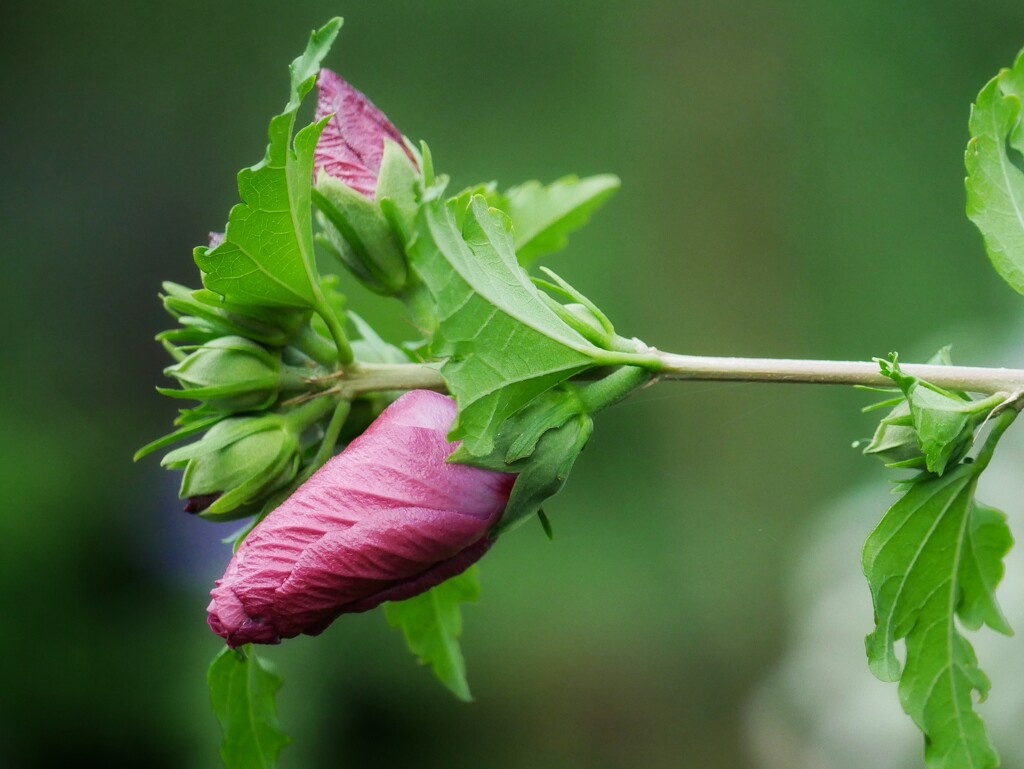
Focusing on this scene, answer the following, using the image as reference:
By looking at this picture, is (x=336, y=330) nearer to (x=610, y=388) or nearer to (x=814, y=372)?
(x=610, y=388)

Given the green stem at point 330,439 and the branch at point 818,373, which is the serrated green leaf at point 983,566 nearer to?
the branch at point 818,373

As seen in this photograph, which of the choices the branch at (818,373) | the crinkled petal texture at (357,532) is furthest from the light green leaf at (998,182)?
the crinkled petal texture at (357,532)

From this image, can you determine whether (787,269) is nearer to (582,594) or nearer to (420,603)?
(582,594)

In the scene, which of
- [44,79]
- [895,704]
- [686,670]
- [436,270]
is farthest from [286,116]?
[44,79]

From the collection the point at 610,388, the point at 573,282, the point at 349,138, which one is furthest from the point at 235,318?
the point at 573,282

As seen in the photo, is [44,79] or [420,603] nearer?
[420,603]

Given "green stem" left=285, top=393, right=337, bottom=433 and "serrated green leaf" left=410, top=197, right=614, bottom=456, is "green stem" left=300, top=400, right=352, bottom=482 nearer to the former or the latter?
"green stem" left=285, top=393, right=337, bottom=433
